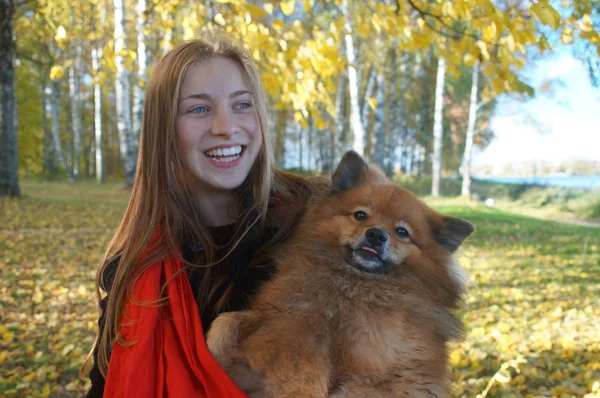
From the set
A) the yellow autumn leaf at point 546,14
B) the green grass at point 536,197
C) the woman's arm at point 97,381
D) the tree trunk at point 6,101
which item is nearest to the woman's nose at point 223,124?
the woman's arm at point 97,381

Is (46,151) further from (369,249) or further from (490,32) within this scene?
(369,249)

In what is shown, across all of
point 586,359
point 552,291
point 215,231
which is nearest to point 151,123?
point 215,231

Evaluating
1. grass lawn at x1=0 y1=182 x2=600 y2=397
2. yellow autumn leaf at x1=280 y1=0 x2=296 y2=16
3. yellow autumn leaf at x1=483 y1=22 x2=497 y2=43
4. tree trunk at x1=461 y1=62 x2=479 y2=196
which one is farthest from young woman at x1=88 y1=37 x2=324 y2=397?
tree trunk at x1=461 y1=62 x2=479 y2=196

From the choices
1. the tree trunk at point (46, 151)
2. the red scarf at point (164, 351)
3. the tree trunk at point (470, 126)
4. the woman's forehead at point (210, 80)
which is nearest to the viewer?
the red scarf at point (164, 351)

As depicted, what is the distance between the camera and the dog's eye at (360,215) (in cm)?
230

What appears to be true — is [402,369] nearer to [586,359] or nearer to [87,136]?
[586,359]

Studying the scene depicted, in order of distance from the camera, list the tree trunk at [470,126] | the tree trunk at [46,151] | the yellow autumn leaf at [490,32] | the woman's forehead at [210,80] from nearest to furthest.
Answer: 1. the woman's forehead at [210,80]
2. the yellow autumn leaf at [490,32]
3. the tree trunk at [470,126]
4. the tree trunk at [46,151]

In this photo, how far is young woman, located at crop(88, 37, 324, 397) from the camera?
2080mm

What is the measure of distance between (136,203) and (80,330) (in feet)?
11.1

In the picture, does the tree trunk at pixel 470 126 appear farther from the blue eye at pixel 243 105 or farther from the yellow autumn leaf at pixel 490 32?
the blue eye at pixel 243 105

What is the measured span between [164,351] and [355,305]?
83cm

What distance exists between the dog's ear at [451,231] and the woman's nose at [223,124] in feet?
3.71

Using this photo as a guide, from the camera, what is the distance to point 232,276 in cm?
227

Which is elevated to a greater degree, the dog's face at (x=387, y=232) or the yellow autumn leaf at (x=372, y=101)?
the yellow autumn leaf at (x=372, y=101)
